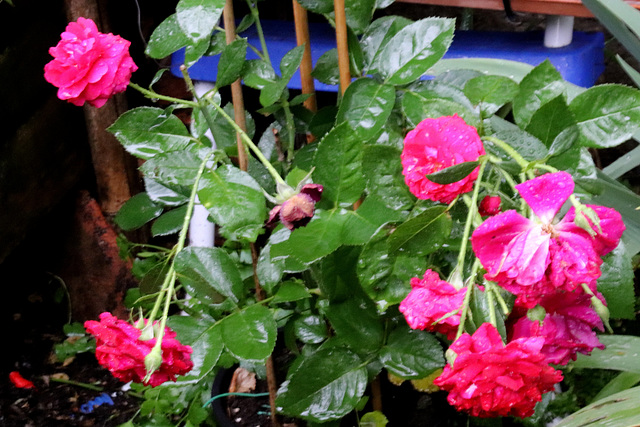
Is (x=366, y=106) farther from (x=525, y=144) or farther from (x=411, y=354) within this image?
(x=411, y=354)

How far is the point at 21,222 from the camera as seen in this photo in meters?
1.28

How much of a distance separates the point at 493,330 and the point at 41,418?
118 cm

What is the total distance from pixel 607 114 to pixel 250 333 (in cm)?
39

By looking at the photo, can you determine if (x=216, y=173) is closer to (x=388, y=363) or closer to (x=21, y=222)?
(x=388, y=363)

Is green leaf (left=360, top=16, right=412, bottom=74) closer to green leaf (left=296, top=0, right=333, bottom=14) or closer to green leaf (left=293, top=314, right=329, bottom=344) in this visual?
green leaf (left=296, top=0, right=333, bottom=14)

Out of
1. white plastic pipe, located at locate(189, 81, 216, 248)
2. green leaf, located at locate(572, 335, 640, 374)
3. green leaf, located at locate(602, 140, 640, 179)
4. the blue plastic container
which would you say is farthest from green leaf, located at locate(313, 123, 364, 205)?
white plastic pipe, located at locate(189, 81, 216, 248)

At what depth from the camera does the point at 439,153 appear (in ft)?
1.46

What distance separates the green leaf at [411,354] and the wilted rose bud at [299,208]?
0.24 meters

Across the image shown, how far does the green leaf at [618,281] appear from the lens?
549 millimetres

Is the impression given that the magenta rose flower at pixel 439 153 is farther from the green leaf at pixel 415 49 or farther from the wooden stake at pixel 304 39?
the wooden stake at pixel 304 39

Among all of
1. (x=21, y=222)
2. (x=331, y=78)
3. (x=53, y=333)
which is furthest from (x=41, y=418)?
(x=331, y=78)

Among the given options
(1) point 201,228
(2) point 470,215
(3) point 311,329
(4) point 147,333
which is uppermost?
(2) point 470,215

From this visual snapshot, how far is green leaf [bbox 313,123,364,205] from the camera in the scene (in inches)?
21.4

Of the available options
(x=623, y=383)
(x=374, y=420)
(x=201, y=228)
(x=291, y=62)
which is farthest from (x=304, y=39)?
(x=201, y=228)
